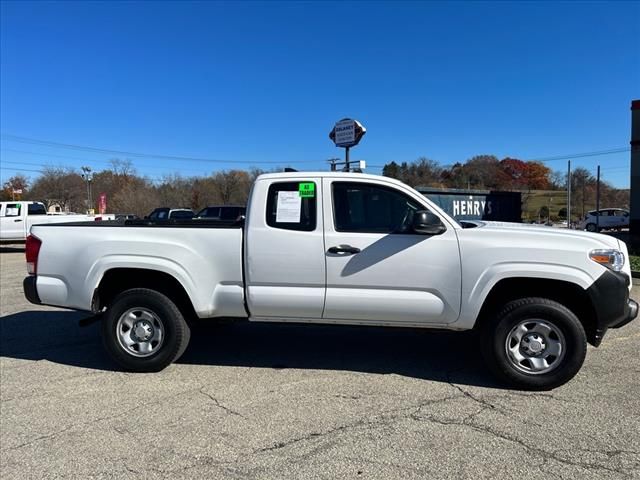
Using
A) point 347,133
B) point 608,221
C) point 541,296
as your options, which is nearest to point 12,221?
point 347,133

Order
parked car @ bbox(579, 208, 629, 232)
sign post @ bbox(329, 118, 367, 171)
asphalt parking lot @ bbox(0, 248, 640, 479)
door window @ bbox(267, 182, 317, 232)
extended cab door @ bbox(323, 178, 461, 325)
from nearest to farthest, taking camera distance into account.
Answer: asphalt parking lot @ bbox(0, 248, 640, 479) < extended cab door @ bbox(323, 178, 461, 325) < door window @ bbox(267, 182, 317, 232) < sign post @ bbox(329, 118, 367, 171) < parked car @ bbox(579, 208, 629, 232)

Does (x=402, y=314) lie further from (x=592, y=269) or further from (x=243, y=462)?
(x=243, y=462)

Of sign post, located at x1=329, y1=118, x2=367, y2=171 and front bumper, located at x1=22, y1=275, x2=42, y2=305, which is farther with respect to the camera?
sign post, located at x1=329, y1=118, x2=367, y2=171

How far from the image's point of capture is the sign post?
14.7 m

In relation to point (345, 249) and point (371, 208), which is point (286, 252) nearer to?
point (345, 249)

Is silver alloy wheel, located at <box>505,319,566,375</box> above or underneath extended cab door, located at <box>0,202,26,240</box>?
underneath

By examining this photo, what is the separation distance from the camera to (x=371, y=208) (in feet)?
16.2

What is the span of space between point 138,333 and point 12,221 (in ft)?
64.4

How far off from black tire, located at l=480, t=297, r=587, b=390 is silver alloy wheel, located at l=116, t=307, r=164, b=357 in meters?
3.21

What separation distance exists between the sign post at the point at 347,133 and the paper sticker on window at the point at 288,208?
9.54 metres

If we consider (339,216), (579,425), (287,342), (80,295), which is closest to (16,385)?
(80,295)

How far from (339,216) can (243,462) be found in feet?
A: 7.76

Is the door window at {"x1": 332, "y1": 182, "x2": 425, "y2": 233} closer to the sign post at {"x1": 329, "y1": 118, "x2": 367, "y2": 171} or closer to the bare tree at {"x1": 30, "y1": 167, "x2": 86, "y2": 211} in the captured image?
the sign post at {"x1": 329, "y1": 118, "x2": 367, "y2": 171}

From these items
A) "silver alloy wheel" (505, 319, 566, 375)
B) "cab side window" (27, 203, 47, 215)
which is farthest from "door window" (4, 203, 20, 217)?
"silver alloy wheel" (505, 319, 566, 375)
